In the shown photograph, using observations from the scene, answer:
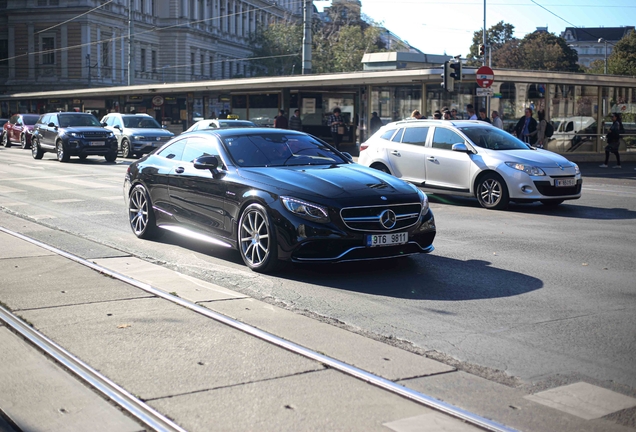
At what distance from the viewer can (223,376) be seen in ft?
15.9

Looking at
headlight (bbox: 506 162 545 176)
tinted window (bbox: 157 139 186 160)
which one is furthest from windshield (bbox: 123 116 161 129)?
tinted window (bbox: 157 139 186 160)

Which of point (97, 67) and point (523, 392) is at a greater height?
point (97, 67)

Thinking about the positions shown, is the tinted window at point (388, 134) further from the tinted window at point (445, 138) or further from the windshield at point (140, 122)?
the windshield at point (140, 122)

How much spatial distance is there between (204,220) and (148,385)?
4601 mm

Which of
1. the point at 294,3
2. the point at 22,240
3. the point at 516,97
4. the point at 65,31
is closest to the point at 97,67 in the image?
the point at 65,31

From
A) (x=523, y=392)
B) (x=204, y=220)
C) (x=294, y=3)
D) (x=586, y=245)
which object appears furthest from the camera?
(x=294, y=3)

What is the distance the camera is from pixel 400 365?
5070mm

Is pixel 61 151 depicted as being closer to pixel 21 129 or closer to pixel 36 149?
pixel 36 149

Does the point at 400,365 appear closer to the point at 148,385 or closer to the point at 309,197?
the point at 148,385

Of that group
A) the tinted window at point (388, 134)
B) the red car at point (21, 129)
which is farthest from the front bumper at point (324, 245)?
the red car at point (21, 129)

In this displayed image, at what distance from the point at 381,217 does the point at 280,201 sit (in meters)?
0.99

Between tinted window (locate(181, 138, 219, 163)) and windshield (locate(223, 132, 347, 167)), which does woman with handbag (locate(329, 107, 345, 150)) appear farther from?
windshield (locate(223, 132, 347, 167))

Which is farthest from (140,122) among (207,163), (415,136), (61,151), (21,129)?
(207,163)

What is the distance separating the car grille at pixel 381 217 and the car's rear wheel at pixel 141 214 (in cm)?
342
